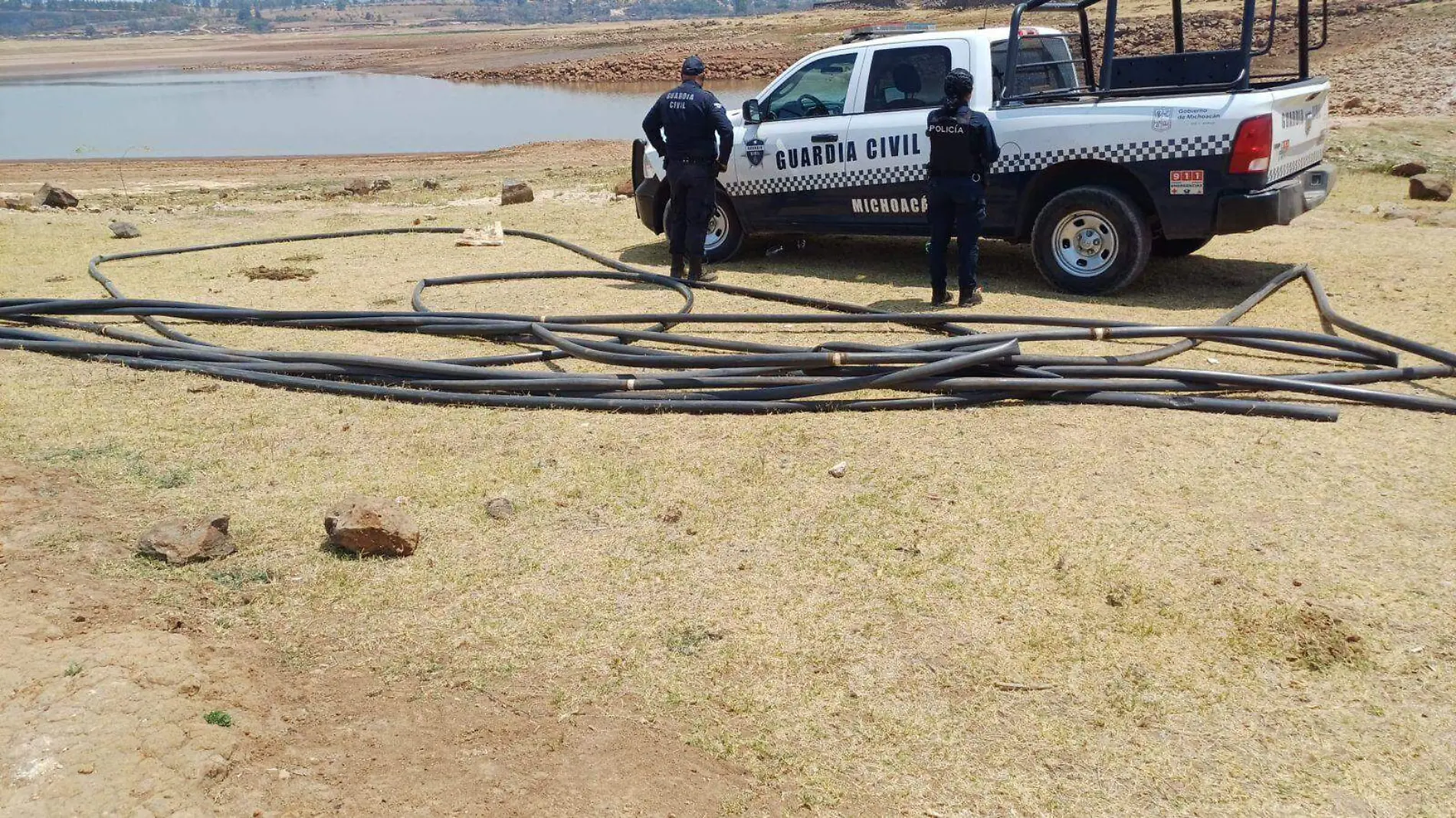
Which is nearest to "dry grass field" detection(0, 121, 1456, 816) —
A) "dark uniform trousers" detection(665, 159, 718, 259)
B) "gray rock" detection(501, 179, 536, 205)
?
"dark uniform trousers" detection(665, 159, 718, 259)

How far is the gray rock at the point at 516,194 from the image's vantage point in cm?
1411

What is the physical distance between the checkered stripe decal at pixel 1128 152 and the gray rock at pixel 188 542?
5.86 meters

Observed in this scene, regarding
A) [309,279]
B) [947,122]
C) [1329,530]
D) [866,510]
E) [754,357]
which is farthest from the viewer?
[309,279]

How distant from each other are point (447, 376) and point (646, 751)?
3.49 meters

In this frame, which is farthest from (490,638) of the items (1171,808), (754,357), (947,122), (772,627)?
(947,122)

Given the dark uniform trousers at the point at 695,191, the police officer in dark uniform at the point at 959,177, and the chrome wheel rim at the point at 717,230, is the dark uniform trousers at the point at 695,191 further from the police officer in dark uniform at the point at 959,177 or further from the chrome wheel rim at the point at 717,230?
the police officer in dark uniform at the point at 959,177

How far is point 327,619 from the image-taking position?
4.14 meters

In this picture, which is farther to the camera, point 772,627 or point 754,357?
point 754,357

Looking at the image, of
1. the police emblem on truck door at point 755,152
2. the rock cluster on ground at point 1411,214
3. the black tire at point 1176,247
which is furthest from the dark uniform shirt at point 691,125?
the rock cluster on ground at point 1411,214

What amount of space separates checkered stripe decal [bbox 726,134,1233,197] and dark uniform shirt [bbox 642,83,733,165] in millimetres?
672

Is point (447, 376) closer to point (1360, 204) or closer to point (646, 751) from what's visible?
point (646, 751)

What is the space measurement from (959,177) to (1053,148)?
83 centimetres

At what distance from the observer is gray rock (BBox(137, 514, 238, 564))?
177 inches

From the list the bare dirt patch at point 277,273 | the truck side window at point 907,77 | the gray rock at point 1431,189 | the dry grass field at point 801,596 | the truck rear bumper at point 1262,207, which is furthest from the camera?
the gray rock at point 1431,189
